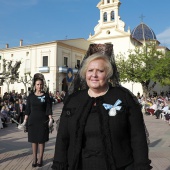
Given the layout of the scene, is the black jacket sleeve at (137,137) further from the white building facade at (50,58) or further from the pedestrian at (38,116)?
the white building facade at (50,58)

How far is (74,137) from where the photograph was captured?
2.36 meters

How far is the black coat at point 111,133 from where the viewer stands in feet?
7.47

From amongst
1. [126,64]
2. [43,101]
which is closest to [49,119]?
[43,101]

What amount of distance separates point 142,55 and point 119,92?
35.2 metres

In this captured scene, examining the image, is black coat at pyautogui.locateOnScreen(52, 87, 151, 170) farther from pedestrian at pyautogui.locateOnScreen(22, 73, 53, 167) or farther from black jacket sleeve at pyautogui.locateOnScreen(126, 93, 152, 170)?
pedestrian at pyautogui.locateOnScreen(22, 73, 53, 167)

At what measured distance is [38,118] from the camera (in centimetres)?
547

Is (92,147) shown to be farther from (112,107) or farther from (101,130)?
(112,107)

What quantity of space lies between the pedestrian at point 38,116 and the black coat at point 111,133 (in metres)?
3.04

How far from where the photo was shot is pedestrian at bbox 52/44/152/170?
90.0 inches

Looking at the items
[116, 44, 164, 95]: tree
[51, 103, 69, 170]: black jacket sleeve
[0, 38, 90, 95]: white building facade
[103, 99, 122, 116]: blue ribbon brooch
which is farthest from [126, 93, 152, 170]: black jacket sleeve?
[0, 38, 90, 95]: white building facade

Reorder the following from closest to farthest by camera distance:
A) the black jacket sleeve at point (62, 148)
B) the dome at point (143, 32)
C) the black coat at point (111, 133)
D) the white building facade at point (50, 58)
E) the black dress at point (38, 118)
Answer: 1. the black coat at point (111, 133)
2. the black jacket sleeve at point (62, 148)
3. the black dress at point (38, 118)
4. the white building facade at point (50, 58)
5. the dome at point (143, 32)

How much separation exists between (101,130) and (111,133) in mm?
92

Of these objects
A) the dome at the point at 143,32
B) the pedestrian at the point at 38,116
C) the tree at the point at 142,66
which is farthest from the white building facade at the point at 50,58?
the pedestrian at the point at 38,116

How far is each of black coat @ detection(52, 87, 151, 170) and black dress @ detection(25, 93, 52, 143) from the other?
303 centimetres
